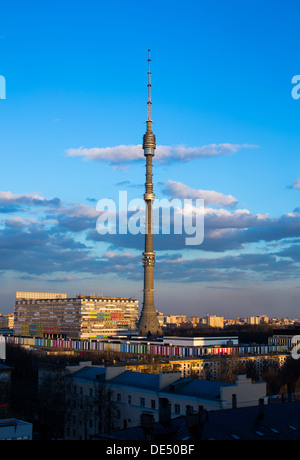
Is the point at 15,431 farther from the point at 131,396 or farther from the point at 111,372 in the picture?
the point at 111,372

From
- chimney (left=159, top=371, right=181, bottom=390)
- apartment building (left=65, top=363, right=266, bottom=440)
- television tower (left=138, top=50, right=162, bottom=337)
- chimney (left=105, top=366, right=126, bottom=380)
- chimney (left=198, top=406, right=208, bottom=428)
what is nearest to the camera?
chimney (left=198, top=406, right=208, bottom=428)

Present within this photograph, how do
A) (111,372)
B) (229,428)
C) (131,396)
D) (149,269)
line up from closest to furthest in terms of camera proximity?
(229,428), (131,396), (111,372), (149,269)

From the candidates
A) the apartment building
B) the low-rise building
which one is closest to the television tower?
the apartment building

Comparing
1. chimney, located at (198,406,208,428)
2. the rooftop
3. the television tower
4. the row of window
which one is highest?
the television tower

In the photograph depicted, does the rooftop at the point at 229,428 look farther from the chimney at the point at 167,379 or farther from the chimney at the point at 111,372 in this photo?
the chimney at the point at 111,372

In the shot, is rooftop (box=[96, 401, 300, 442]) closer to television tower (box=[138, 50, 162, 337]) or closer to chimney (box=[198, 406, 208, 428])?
chimney (box=[198, 406, 208, 428])

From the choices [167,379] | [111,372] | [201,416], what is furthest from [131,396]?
[201,416]

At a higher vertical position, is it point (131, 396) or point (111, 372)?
point (111, 372)

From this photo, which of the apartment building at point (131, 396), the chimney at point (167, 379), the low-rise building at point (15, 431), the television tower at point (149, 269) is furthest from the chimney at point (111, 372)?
the television tower at point (149, 269)

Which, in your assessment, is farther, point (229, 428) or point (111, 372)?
point (111, 372)

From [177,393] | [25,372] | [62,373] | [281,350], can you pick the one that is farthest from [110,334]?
[177,393]

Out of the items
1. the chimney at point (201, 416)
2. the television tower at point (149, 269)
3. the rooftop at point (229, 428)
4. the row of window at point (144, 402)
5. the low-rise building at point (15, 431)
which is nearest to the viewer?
the rooftop at point (229, 428)
